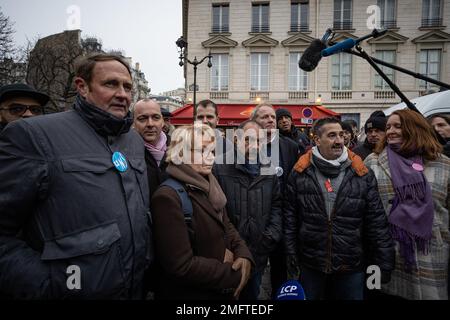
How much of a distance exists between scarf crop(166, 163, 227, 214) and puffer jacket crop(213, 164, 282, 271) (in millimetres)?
564

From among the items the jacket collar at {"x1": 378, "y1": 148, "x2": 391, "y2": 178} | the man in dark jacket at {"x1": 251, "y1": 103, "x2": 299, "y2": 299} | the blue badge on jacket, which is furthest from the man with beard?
the blue badge on jacket

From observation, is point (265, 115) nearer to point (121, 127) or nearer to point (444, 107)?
point (121, 127)

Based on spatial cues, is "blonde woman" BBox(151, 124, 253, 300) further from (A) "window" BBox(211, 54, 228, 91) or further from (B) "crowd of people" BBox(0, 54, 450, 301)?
(A) "window" BBox(211, 54, 228, 91)

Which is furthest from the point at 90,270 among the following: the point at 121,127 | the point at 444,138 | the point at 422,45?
the point at 422,45

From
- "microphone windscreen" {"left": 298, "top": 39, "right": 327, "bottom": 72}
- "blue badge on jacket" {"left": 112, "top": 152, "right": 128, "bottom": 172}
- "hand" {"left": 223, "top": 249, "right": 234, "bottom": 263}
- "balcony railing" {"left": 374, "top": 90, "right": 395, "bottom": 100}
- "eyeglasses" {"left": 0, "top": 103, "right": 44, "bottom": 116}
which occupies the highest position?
"balcony railing" {"left": 374, "top": 90, "right": 395, "bottom": 100}

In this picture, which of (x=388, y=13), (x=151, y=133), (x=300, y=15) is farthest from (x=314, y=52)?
(x=388, y=13)

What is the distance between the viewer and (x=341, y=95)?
17.8m

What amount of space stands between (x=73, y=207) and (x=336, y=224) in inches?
85.0

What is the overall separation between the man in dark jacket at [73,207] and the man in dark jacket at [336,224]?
5.18 feet

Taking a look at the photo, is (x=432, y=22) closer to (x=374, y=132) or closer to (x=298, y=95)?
(x=298, y=95)

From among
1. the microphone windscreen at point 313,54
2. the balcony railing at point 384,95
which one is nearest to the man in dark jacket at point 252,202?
the microphone windscreen at point 313,54

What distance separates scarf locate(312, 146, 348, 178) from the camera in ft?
8.51

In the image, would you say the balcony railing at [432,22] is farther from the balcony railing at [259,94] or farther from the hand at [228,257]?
the hand at [228,257]

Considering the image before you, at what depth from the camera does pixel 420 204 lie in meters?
2.43
